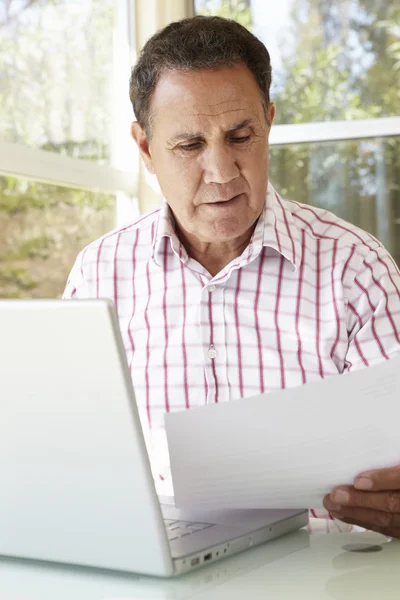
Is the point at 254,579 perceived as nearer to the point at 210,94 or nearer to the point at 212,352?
the point at 212,352

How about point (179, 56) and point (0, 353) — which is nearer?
point (0, 353)

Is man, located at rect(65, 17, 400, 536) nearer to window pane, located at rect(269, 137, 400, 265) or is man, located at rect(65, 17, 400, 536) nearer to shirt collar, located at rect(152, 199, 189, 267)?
shirt collar, located at rect(152, 199, 189, 267)

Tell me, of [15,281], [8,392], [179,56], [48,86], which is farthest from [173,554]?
[48,86]

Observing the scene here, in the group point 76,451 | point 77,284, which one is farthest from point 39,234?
point 76,451

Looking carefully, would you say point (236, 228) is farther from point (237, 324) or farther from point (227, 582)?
point (227, 582)

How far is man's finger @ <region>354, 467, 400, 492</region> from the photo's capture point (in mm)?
1003

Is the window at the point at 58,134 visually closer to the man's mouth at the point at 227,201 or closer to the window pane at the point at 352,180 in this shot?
the window pane at the point at 352,180

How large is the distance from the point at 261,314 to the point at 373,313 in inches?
8.0

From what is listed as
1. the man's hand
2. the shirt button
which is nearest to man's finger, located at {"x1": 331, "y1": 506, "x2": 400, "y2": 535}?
the man's hand

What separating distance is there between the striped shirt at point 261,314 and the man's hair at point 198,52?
9.7 inches

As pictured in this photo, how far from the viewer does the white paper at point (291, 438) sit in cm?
95

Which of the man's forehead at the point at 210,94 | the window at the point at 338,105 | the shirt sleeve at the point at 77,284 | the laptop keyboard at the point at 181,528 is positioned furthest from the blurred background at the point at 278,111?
the laptop keyboard at the point at 181,528

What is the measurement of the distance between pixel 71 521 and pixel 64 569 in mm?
89

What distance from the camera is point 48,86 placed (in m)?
2.75
